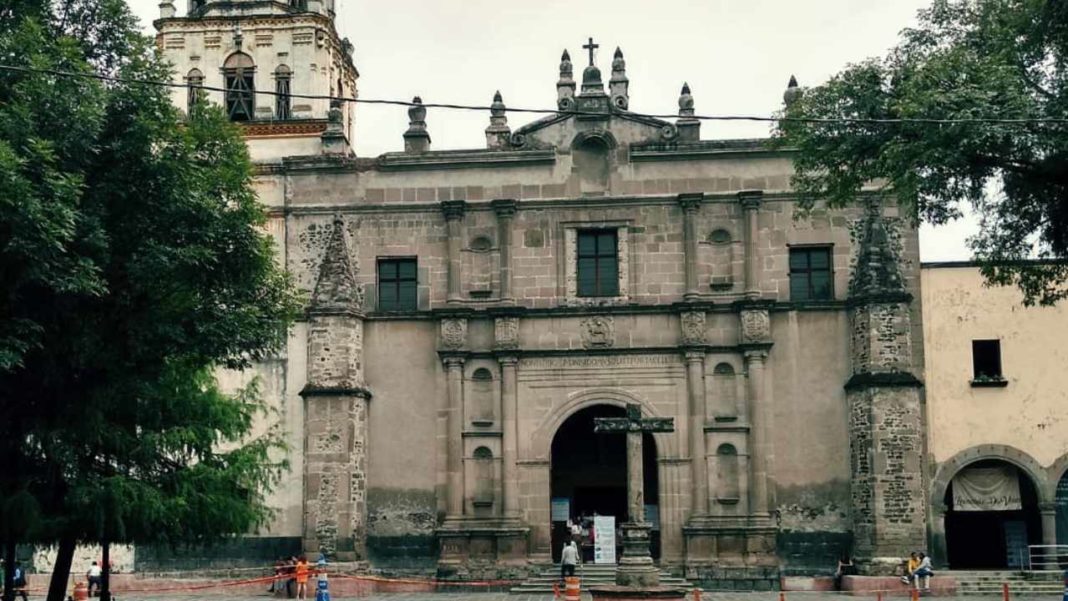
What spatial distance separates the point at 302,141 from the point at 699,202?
17.1m

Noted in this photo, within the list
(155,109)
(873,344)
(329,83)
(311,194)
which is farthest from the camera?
(329,83)

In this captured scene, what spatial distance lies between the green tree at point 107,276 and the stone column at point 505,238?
493 inches

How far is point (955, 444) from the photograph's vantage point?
35.1m

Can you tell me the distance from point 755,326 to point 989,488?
7.30 metres

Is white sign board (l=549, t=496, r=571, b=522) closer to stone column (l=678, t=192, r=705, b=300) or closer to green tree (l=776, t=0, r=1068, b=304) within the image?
stone column (l=678, t=192, r=705, b=300)

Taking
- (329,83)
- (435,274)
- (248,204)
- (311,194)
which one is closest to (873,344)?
(435,274)

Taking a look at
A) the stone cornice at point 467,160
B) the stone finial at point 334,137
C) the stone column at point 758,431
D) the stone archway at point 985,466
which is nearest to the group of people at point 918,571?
the stone archway at point 985,466

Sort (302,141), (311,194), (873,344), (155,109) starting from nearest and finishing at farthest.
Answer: (155,109) < (873,344) < (311,194) < (302,141)

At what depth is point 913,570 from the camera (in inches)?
1278

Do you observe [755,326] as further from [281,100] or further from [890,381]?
[281,100]

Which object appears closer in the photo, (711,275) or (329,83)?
(711,275)

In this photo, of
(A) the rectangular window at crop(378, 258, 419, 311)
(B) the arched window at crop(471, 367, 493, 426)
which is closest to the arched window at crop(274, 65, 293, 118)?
(A) the rectangular window at crop(378, 258, 419, 311)

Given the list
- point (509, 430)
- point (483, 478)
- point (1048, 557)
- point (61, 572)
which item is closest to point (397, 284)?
point (509, 430)

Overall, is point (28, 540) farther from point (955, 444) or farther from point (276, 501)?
point (955, 444)
